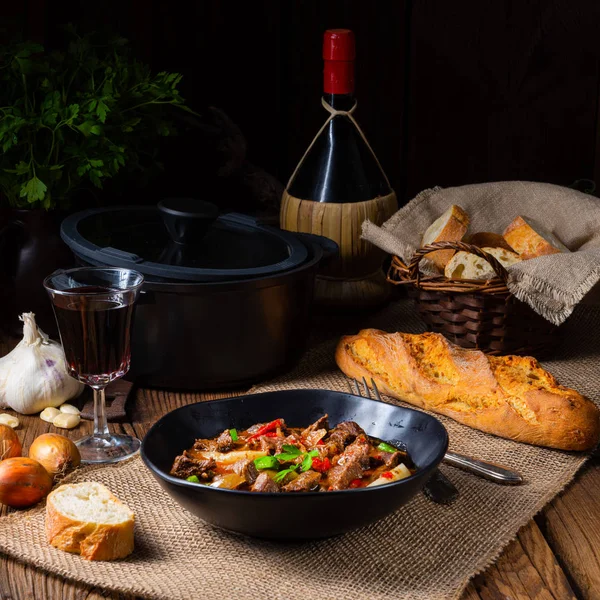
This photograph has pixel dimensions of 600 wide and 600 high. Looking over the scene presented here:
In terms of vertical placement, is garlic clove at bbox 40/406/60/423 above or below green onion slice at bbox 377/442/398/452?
below

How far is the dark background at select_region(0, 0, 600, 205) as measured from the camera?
2.65 meters

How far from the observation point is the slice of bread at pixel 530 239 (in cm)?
212

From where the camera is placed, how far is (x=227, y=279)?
6.06 ft

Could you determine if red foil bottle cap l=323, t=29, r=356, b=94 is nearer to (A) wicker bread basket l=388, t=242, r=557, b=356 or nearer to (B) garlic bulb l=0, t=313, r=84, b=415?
(A) wicker bread basket l=388, t=242, r=557, b=356

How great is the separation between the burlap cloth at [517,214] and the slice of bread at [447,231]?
5 cm

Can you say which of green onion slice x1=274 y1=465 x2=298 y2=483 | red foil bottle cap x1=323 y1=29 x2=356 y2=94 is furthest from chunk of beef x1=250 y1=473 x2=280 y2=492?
red foil bottle cap x1=323 y1=29 x2=356 y2=94

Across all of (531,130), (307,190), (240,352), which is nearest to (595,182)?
(531,130)

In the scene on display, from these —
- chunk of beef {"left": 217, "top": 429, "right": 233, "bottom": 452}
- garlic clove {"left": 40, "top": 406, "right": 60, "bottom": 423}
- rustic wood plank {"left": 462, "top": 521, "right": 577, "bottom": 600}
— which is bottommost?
garlic clove {"left": 40, "top": 406, "right": 60, "bottom": 423}

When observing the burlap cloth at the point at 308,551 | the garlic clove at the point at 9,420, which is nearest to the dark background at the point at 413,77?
the garlic clove at the point at 9,420

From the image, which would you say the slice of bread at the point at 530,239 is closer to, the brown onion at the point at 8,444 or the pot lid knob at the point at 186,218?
the pot lid knob at the point at 186,218

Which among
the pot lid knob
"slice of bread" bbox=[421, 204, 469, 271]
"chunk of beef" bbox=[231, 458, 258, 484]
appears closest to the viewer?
"chunk of beef" bbox=[231, 458, 258, 484]

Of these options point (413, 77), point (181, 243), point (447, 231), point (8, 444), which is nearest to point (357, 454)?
point (8, 444)

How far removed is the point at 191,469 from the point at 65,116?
908 millimetres

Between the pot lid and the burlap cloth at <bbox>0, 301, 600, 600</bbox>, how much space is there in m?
0.41
